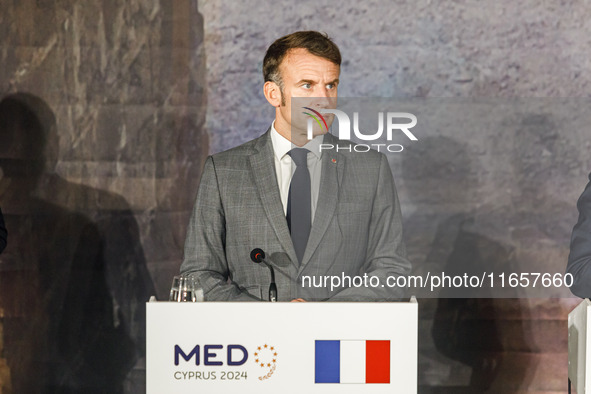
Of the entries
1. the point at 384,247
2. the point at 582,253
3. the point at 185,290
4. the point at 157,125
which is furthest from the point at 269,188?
the point at 157,125

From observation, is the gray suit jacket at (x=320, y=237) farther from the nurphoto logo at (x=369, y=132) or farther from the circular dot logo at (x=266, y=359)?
the circular dot logo at (x=266, y=359)

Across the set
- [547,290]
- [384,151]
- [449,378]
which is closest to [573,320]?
[547,290]

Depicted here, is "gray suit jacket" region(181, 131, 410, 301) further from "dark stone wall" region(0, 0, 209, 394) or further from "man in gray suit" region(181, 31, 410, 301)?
"dark stone wall" region(0, 0, 209, 394)

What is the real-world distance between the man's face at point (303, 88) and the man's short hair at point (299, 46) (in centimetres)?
2

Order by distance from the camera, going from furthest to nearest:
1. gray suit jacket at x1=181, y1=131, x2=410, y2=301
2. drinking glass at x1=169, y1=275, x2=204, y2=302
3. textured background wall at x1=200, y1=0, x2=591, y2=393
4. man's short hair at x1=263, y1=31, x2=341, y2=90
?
textured background wall at x1=200, y1=0, x2=591, y2=393
man's short hair at x1=263, y1=31, x2=341, y2=90
gray suit jacket at x1=181, y1=131, x2=410, y2=301
drinking glass at x1=169, y1=275, x2=204, y2=302

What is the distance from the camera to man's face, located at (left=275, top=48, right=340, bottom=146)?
9.86 feet

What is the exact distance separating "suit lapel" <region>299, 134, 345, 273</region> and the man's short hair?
33 centimetres

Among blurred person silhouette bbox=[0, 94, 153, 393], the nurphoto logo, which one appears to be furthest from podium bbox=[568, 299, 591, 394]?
blurred person silhouette bbox=[0, 94, 153, 393]

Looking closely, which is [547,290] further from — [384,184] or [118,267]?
[118,267]

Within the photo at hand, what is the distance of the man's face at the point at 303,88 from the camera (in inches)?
118

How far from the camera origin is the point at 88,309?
4.28m

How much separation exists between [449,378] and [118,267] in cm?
185

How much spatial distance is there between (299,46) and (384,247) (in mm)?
850

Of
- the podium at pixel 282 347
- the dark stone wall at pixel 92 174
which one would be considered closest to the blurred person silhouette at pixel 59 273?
the dark stone wall at pixel 92 174
